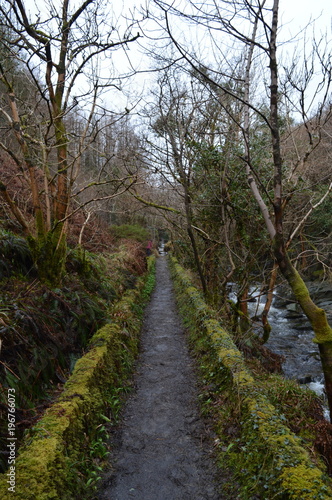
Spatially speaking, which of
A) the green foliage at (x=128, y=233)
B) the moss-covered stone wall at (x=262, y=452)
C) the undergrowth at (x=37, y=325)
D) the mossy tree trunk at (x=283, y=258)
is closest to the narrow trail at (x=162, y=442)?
the moss-covered stone wall at (x=262, y=452)

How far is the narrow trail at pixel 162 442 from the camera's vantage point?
3.12 metres

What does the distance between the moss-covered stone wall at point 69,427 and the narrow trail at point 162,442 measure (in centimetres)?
40

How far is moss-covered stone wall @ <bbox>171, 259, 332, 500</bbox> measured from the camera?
97.0 inches

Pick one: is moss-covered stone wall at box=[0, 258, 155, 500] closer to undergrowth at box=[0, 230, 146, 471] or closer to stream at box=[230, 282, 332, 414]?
undergrowth at box=[0, 230, 146, 471]

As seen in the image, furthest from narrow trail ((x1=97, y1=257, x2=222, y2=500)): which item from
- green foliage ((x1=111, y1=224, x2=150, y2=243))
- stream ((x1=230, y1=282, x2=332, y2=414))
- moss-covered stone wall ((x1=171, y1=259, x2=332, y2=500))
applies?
green foliage ((x1=111, y1=224, x2=150, y2=243))

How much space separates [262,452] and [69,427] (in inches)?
71.6

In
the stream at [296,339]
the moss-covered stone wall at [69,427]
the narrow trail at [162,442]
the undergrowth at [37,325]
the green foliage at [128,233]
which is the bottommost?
the stream at [296,339]

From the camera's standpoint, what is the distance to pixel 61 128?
20.0ft

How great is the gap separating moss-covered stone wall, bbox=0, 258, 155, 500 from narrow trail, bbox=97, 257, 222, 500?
40cm

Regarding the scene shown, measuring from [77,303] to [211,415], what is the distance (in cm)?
293

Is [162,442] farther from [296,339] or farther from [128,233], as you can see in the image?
[128,233]

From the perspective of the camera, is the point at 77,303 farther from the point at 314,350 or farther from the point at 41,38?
the point at 314,350

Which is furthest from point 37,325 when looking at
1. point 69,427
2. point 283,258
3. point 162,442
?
point 283,258

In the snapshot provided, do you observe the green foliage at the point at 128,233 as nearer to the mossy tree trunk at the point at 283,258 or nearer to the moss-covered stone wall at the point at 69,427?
the moss-covered stone wall at the point at 69,427
